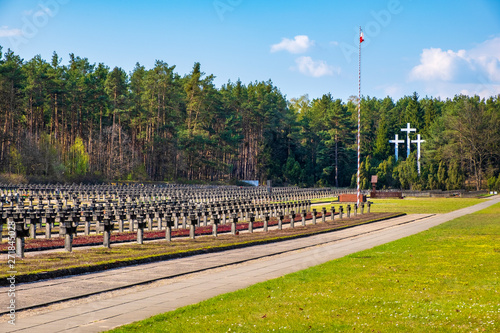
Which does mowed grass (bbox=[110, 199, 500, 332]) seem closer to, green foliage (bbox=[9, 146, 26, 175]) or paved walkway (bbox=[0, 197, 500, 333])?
paved walkway (bbox=[0, 197, 500, 333])

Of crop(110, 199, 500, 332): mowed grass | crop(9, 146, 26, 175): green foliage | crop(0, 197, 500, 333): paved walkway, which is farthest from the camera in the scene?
crop(9, 146, 26, 175): green foliage

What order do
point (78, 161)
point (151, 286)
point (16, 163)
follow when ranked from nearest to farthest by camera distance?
point (151, 286) → point (16, 163) → point (78, 161)

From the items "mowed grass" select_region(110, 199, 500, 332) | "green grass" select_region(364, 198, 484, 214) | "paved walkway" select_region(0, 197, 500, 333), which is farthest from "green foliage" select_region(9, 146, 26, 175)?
"mowed grass" select_region(110, 199, 500, 332)

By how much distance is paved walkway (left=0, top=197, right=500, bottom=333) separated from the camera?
9203 mm

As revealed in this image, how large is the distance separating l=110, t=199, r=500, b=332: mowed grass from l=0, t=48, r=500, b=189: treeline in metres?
76.3

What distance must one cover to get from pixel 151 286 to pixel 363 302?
15.1 ft

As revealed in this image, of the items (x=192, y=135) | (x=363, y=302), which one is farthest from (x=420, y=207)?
(x=192, y=135)

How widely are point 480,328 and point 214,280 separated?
6501 mm

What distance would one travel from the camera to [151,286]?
493 inches

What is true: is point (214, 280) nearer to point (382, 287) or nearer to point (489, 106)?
point (382, 287)

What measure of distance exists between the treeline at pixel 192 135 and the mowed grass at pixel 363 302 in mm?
76261

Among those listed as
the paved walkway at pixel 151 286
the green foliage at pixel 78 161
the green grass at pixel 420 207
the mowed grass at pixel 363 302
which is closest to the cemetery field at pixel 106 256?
the paved walkway at pixel 151 286

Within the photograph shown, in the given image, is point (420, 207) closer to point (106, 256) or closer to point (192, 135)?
point (106, 256)

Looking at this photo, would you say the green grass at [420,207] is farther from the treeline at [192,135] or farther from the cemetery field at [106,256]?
the treeline at [192,135]
